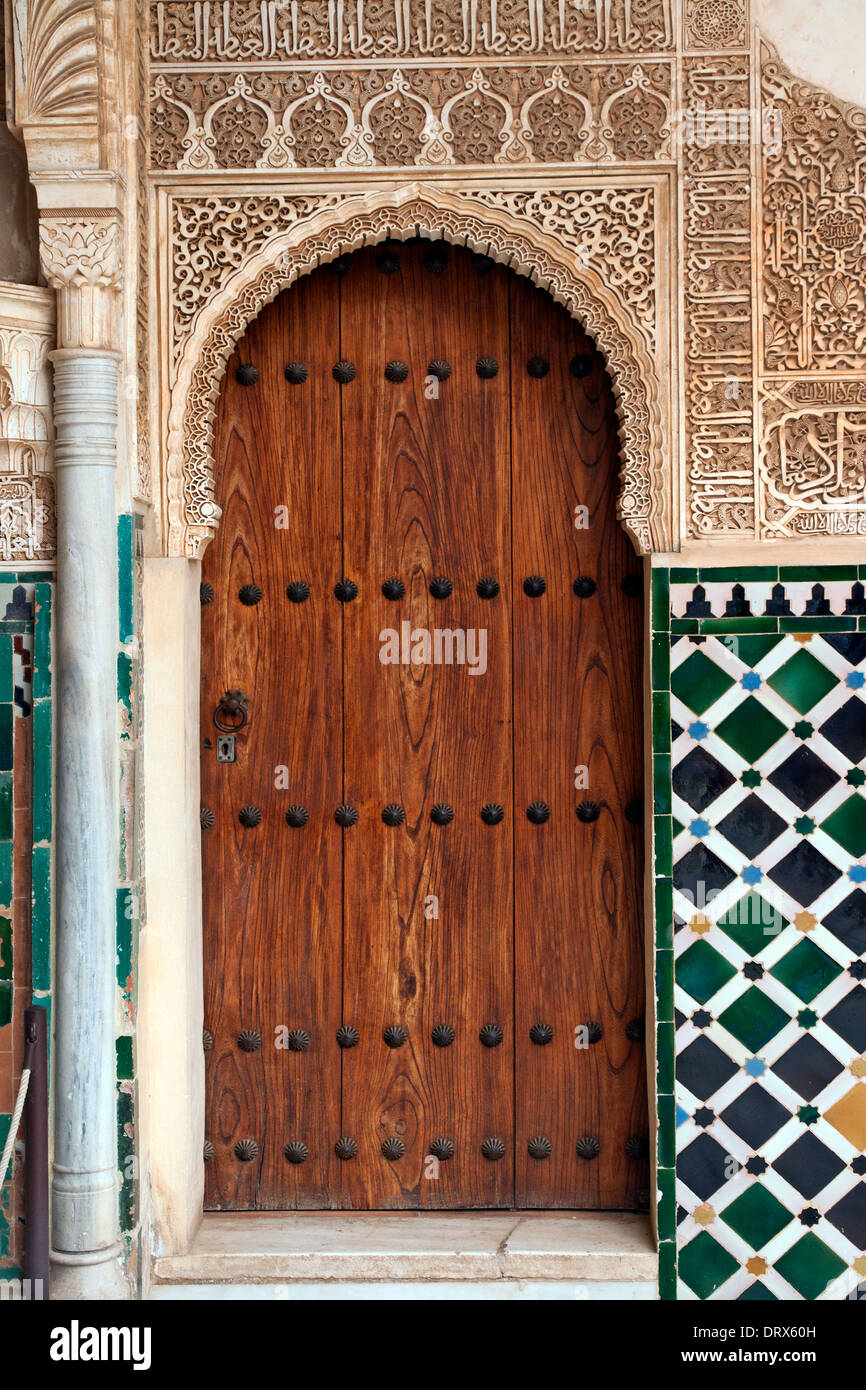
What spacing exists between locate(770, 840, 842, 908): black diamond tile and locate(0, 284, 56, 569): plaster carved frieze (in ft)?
5.21

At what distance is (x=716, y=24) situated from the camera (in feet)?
8.59

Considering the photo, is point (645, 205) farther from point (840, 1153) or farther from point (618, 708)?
point (840, 1153)

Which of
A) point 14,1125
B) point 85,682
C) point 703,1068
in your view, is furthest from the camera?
point 703,1068

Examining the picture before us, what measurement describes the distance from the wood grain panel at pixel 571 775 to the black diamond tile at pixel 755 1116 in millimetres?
228

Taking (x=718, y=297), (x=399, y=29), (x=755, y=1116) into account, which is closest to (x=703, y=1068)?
(x=755, y=1116)

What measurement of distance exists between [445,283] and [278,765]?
1.10 m

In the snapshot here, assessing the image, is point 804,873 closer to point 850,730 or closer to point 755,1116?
point 850,730

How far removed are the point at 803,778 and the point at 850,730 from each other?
5.3 inches

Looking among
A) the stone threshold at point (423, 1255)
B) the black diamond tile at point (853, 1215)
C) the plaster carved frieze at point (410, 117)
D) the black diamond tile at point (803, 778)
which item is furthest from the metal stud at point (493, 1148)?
the plaster carved frieze at point (410, 117)

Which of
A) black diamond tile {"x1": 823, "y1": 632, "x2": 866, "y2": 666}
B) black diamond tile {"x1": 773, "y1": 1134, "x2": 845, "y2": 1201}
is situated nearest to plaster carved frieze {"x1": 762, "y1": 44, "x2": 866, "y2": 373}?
black diamond tile {"x1": 823, "y1": 632, "x2": 866, "y2": 666}

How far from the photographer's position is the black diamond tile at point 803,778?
8.62 ft

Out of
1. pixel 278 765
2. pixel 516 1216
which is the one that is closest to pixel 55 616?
pixel 278 765

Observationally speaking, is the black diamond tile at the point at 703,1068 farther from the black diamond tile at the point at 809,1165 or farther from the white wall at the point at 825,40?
the white wall at the point at 825,40

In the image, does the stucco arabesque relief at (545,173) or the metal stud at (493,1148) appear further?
the metal stud at (493,1148)
